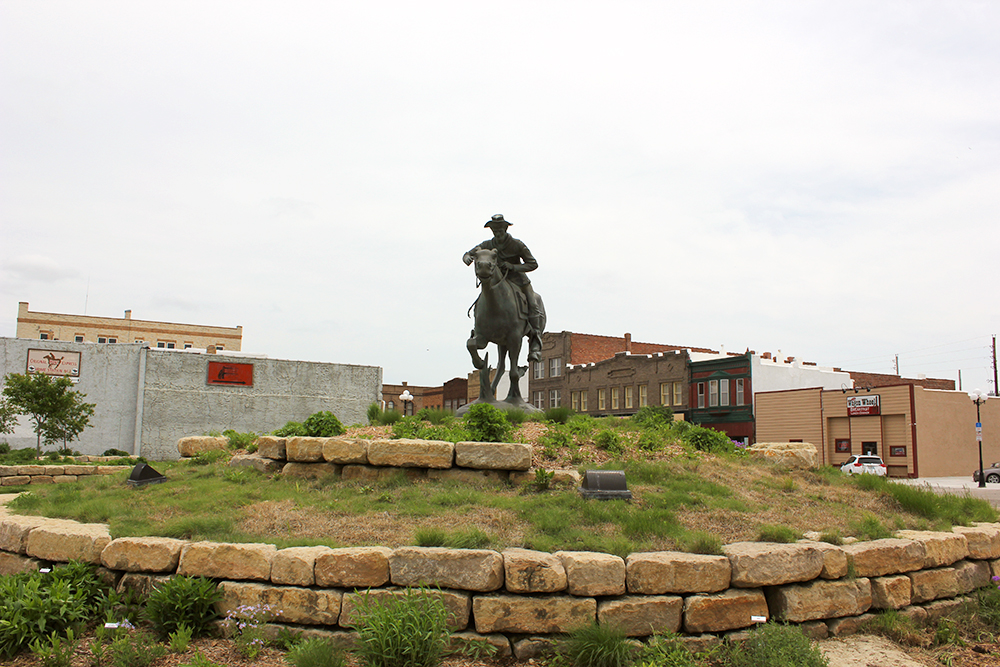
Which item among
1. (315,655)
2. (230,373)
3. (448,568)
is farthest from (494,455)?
(230,373)

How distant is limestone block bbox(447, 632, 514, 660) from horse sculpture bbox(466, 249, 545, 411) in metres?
6.00

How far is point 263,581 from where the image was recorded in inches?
256

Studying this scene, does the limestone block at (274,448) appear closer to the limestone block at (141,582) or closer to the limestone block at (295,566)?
the limestone block at (141,582)

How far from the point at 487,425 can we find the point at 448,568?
138 inches

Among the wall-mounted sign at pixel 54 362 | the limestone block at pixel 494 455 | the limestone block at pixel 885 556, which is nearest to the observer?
the limestone block at pixel 885 556

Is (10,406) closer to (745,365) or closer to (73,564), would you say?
(73,564)

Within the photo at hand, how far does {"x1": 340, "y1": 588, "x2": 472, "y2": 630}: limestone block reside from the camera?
5.99 meters

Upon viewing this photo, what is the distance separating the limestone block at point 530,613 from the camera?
6.02 m

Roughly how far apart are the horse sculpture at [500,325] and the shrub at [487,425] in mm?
2075

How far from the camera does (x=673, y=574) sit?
20.3ft

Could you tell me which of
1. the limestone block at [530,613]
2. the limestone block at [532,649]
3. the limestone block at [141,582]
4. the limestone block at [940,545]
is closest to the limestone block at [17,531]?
the limestone block at [141,582]

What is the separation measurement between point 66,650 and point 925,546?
8175mm

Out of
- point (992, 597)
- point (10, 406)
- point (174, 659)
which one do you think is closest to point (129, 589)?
point (174, 659)

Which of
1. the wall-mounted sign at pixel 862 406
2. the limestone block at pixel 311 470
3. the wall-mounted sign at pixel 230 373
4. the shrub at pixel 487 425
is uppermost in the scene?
the wall-mounted sign at pixel 230 373
